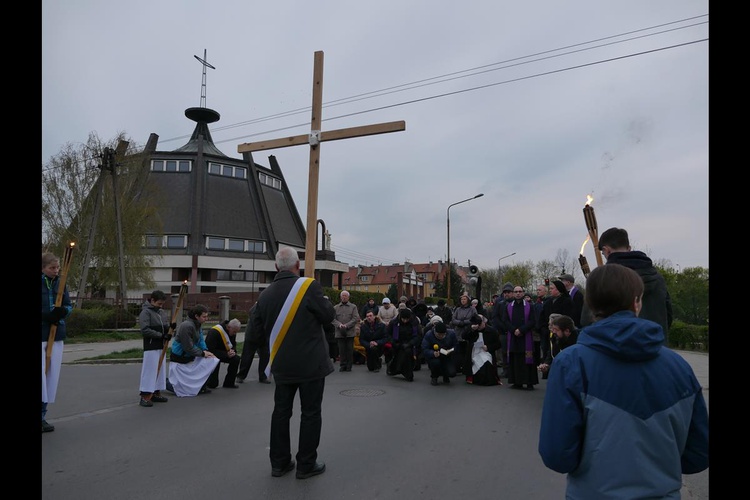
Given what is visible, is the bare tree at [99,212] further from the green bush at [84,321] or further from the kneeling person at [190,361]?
the kneeling person at [190,361]

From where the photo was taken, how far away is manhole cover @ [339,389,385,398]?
885 cm

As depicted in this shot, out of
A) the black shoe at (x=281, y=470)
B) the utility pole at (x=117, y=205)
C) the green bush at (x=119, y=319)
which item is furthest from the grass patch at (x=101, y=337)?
the black shoe at (x=281, y=470)

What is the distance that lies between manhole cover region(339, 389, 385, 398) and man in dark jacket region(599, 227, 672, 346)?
5819mm

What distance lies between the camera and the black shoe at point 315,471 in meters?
4.50

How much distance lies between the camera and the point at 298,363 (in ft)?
15.1

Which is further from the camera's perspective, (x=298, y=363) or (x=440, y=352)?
(x=440, y=352)

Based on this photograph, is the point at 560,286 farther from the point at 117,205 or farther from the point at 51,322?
the point at 117,205

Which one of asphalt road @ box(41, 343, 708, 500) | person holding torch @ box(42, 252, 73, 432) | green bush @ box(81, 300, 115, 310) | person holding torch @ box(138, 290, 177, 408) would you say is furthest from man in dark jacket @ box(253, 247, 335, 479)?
green bush @ box(81, 300, 115, 310)

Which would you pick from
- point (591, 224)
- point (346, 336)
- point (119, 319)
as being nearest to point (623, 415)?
point (591, 224)

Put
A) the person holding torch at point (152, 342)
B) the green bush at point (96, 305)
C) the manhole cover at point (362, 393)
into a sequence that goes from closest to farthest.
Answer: the person holding torch at point (152, 342), the manhole cover at point (362, 393), the green bush at point (96, 305)

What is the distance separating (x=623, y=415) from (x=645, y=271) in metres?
2.16

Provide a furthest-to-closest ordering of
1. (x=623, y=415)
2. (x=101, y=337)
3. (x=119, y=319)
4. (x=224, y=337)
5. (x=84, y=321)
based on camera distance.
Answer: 1. (x=119, y=319)
2. (x=84, y=321)
3. (x=101, y=337)
4. (x=224, y=337)
5. (x=623, y=415)

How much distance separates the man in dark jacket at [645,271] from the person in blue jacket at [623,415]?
5.76 feet

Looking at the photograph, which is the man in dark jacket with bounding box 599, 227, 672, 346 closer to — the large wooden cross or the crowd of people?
the crowd of people
